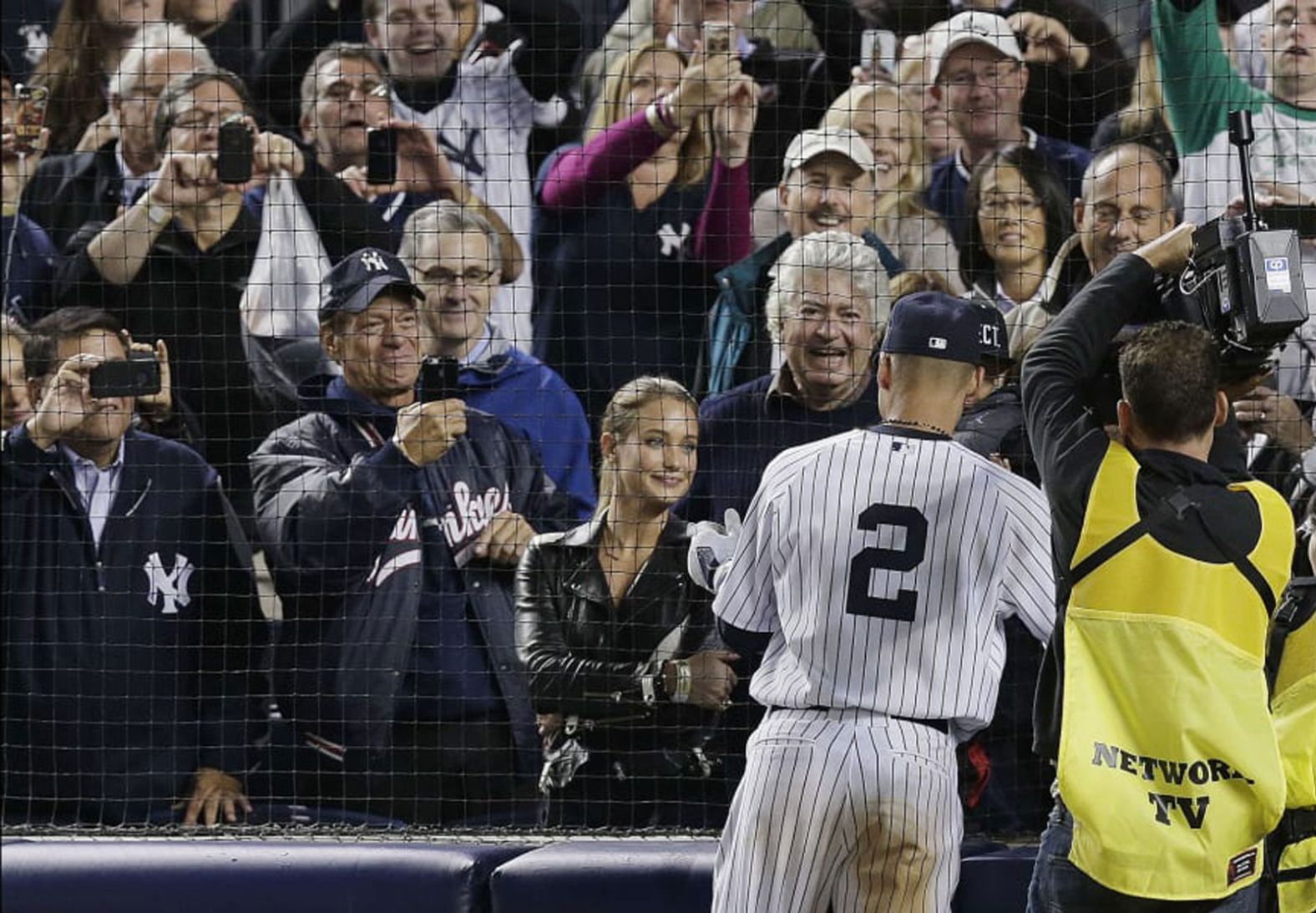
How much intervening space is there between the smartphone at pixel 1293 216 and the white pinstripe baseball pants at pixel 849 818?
2.09 meters

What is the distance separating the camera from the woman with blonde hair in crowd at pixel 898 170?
448cm

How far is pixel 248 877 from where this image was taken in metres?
4.06

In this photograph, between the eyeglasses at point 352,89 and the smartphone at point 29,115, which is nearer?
the eyeglasses at point 352,89

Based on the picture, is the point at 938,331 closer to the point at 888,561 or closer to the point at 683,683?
the point at 888,561

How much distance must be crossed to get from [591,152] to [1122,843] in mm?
2680

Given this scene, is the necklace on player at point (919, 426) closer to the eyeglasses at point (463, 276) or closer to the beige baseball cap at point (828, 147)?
the beige baseball cap at point (828, 147)

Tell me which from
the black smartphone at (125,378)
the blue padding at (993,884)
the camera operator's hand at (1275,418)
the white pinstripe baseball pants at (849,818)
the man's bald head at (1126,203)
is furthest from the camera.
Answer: the black smartphone at (125,378)

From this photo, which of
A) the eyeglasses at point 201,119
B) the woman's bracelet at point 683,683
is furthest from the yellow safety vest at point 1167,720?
the eyeglasses at point 201,119

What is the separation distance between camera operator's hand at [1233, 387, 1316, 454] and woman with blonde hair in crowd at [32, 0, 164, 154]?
3200 mm

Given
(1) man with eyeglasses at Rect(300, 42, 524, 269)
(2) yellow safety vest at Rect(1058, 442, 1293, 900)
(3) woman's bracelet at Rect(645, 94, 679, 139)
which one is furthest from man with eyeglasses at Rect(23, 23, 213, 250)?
(2) yellow safety vest at Rect(1058, 442, 1293, 900)

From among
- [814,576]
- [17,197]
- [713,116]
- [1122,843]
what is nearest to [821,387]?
[713,116]

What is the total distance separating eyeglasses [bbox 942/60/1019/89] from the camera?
445 centimetres

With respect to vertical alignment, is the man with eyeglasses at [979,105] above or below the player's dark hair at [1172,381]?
above

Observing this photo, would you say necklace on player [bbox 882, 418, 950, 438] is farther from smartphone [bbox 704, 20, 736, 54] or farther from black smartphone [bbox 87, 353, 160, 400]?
black smartphone [bbox 87, 353, 160, 400]
